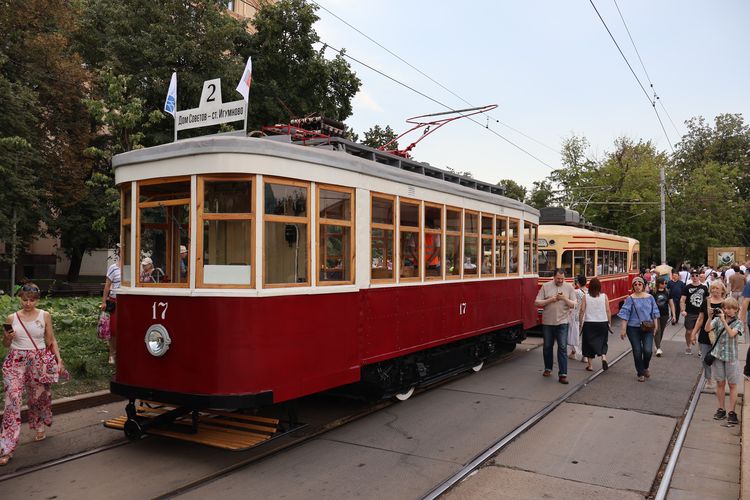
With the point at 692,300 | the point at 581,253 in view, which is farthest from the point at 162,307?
the point at 581,253

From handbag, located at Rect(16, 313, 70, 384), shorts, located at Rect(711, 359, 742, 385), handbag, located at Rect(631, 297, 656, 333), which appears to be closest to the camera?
handbag, located at Rect(16, 313, 70, 384)

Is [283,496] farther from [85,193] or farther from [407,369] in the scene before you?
[85,193]

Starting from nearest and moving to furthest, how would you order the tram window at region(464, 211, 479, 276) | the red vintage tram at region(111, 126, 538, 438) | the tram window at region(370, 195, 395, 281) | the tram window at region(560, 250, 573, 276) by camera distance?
the red vintage tram at region(111, 126, 538, 438)
the tram window at region(370, 195, 395, 281)
the tram window at region(464, 211, 479, 276)
the tram window at region(560, 250, 573, 276)

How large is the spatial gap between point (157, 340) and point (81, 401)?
2.52m

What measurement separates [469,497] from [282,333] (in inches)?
83.7

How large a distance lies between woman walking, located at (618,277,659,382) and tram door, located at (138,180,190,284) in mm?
6840

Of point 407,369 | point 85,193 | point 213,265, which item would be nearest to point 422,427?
point 407,369

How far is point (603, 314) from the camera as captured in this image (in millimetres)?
9945

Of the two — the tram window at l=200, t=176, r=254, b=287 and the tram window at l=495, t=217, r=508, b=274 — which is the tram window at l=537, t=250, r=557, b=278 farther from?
the tram window at l=200, t=176, r=254, b=287

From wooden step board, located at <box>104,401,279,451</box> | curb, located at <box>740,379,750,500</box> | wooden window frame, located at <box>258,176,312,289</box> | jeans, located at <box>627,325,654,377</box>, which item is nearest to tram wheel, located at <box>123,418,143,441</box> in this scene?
wooden step board, located at <box>104,401,279,451</box>

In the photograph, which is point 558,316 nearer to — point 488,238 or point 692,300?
point 488,238

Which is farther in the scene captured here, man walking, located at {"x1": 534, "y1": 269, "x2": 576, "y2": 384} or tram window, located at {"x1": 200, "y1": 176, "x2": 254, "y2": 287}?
man walking, located at {"x1": 534, "y1": 269, "x2": 576, "y2": 384}

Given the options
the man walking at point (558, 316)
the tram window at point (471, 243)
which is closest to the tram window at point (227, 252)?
the tram window at point (471, 243)

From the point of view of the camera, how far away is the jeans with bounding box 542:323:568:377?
923cm
